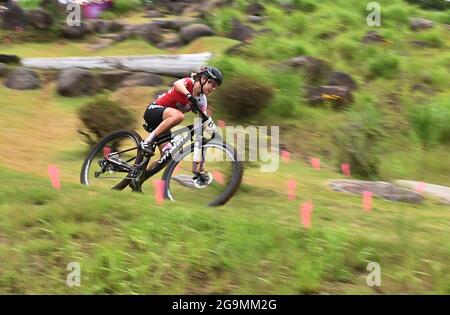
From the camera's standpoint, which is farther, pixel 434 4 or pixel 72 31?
pixel 434 4

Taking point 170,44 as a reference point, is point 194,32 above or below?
above

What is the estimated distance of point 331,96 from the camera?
36.7 feet

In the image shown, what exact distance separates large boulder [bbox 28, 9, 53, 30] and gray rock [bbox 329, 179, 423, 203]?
41.7 feet

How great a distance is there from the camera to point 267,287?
11.2 feet

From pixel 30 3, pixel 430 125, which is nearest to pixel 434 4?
pixel 30 3

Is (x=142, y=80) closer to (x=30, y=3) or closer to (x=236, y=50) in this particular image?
(x=236, y=50)

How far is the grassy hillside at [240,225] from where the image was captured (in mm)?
3508

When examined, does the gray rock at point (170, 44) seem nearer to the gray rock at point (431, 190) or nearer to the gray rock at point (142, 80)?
the gray rock at point (142, 80)

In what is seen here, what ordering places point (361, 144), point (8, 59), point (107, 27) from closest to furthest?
point (361, 144)
point (8, 59)
point (107, 27)

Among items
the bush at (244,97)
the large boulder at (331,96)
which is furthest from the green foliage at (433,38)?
the bush at (244,97)

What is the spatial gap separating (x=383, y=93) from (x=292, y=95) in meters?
3.01

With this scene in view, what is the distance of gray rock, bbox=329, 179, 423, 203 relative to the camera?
20.6ft

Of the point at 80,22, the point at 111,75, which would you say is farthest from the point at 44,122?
A: the point at 80,22

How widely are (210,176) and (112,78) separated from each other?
25.3ft
